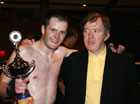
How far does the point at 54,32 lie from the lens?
6.84ft

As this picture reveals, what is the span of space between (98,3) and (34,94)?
6628mm

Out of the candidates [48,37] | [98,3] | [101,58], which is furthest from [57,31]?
[98,3]

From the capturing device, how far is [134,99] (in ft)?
6.35

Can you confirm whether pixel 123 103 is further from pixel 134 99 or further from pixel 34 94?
pixel 34 94

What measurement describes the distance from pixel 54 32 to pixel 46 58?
371 millimetres

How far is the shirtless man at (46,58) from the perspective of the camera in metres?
2.03

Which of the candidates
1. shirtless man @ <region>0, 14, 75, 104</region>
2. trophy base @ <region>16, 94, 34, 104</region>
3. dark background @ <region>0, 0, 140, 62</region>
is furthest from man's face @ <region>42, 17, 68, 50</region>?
dark background @ <region>0, 0, 140, 62</region>

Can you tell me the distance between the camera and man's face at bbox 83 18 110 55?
2.00m

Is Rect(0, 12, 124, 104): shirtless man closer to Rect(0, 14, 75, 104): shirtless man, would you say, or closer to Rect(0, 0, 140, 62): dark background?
Rect(0, 14, 75, 104): shirtless man

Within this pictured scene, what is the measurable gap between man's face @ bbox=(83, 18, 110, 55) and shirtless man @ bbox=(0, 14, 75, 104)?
292mm

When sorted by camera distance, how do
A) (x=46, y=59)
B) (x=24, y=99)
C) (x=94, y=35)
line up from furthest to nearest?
(x=46, y=59) → (x=94, y=35) → (x=24, y=99)

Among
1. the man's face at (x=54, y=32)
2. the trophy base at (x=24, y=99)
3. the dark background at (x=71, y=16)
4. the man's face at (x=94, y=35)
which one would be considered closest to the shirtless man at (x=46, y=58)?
the man's face at (x=54, y=32)

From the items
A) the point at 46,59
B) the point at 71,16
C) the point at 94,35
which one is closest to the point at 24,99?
the point at 46,59

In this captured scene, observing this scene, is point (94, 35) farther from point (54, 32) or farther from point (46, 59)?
point (46, 59)
